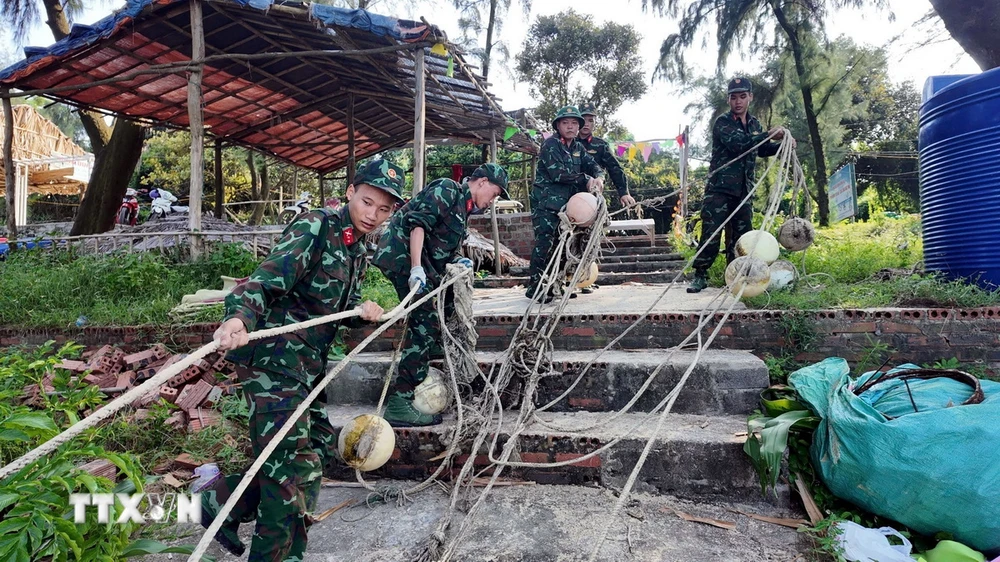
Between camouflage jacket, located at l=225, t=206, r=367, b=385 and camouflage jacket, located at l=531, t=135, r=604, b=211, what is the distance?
2594mm

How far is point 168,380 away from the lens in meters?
3.63

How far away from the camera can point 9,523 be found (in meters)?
1.60

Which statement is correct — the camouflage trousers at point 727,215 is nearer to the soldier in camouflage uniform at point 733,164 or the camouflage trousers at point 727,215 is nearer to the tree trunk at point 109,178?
the soldier in camouflage uniform at point 733,164

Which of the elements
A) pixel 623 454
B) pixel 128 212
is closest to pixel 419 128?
pixel 623 454

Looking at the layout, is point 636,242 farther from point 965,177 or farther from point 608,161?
point 965,177

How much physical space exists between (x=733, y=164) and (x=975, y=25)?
281 cm

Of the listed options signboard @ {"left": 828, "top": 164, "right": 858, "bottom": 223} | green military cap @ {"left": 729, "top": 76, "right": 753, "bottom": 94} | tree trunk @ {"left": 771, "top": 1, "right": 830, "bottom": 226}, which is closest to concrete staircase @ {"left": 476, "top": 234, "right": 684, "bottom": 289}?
signboard @ {"left": 828, "top": 164, "right": 858, "bottom": 223}

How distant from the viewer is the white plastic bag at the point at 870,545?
76.9 inches

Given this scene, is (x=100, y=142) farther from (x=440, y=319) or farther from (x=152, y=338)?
(x=440, y=319)

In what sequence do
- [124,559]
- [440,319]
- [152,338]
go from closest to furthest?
[124,559] < [440,319] < [152,338]

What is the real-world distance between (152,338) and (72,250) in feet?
10.2

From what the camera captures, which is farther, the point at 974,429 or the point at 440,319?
the point at 440,319

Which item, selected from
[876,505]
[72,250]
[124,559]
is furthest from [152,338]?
[876,505]

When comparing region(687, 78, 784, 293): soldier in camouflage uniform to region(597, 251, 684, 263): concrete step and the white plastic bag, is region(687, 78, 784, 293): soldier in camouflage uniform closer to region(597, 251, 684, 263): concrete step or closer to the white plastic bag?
the white plastic bag
